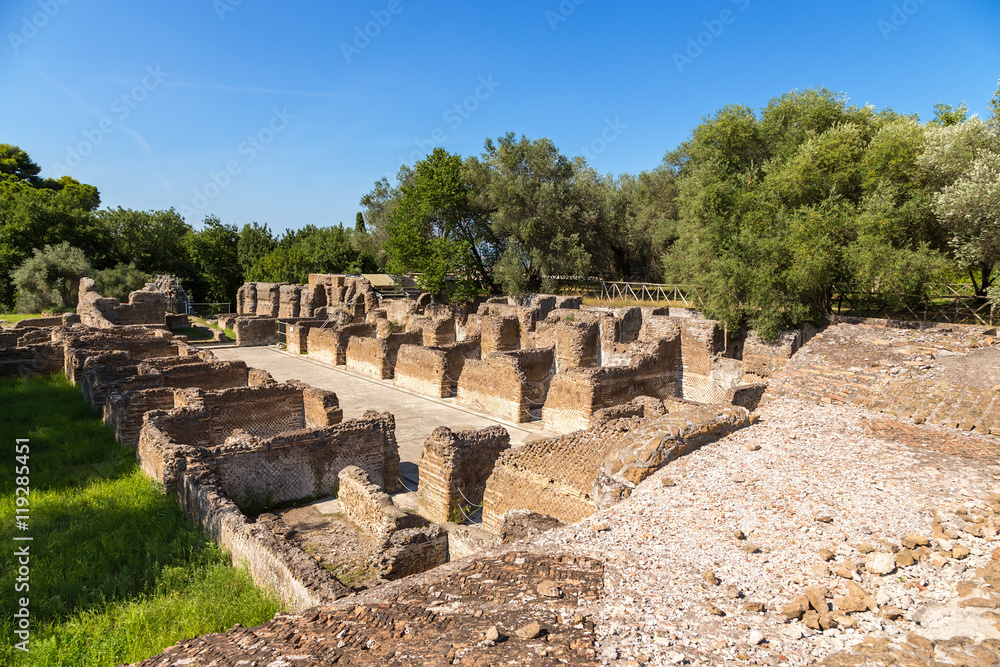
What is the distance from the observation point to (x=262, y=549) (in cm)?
524

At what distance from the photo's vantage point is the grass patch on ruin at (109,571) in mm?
4422

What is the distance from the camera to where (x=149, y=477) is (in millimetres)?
8133

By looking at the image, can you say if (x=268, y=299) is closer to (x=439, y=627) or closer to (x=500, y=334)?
(x=500, y=334)

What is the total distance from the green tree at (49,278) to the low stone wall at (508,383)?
99.9ft

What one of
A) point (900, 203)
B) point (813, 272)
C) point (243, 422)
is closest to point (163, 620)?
point (243, 422)

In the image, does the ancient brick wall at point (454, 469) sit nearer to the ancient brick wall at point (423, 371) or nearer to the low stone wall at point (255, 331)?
the ancient brick wall at point (423, 371)

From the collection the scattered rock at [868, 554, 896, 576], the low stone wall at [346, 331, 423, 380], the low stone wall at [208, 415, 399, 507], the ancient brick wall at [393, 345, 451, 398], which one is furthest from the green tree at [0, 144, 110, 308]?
the scattered rock at [868, 554, 896, 576]

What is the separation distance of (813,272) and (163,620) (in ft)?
53.0

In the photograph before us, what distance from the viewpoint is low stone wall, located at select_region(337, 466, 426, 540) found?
6.57m

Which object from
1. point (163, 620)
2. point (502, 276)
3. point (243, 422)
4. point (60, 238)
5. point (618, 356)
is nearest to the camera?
point (163, 620)

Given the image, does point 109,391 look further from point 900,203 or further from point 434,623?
point 900,203

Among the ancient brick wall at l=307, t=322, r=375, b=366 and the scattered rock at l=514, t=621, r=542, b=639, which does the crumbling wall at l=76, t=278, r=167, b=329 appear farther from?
the scattered rock at l=514, t=621, r=542, b=639
